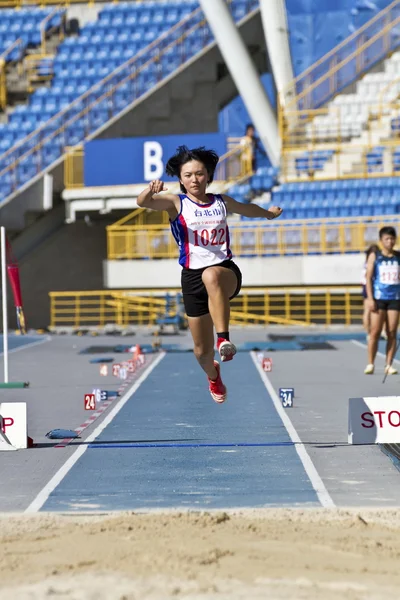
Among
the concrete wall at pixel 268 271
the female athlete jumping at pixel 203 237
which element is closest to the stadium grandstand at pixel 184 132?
the concrete wall at pixel 268 271

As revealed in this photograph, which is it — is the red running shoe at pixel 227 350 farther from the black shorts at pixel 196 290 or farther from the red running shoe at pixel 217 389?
the red running shoe at pixel 217 389

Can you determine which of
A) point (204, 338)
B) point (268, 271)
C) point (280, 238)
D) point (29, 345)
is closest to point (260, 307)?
point (268, 271)

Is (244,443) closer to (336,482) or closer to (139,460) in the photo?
(139,460)

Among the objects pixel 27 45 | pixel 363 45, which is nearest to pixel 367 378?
pixel 363 45

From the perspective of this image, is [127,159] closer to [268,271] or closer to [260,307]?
[260,307]

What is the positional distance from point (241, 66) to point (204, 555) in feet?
94.7

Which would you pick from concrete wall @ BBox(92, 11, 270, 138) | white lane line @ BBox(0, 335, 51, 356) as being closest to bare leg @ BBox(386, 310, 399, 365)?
white lane line @ BBox(0, 335, 51, 356)

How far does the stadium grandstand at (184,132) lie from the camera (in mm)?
31484

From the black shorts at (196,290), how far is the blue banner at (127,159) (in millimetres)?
25983

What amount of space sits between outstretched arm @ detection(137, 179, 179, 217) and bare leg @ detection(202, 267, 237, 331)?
1.74ft

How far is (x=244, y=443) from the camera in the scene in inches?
354

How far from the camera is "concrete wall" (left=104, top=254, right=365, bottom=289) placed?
3000cm

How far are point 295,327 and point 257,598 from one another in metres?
27.1

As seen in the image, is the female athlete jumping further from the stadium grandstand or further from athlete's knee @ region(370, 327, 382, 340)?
the stadium grandstand
